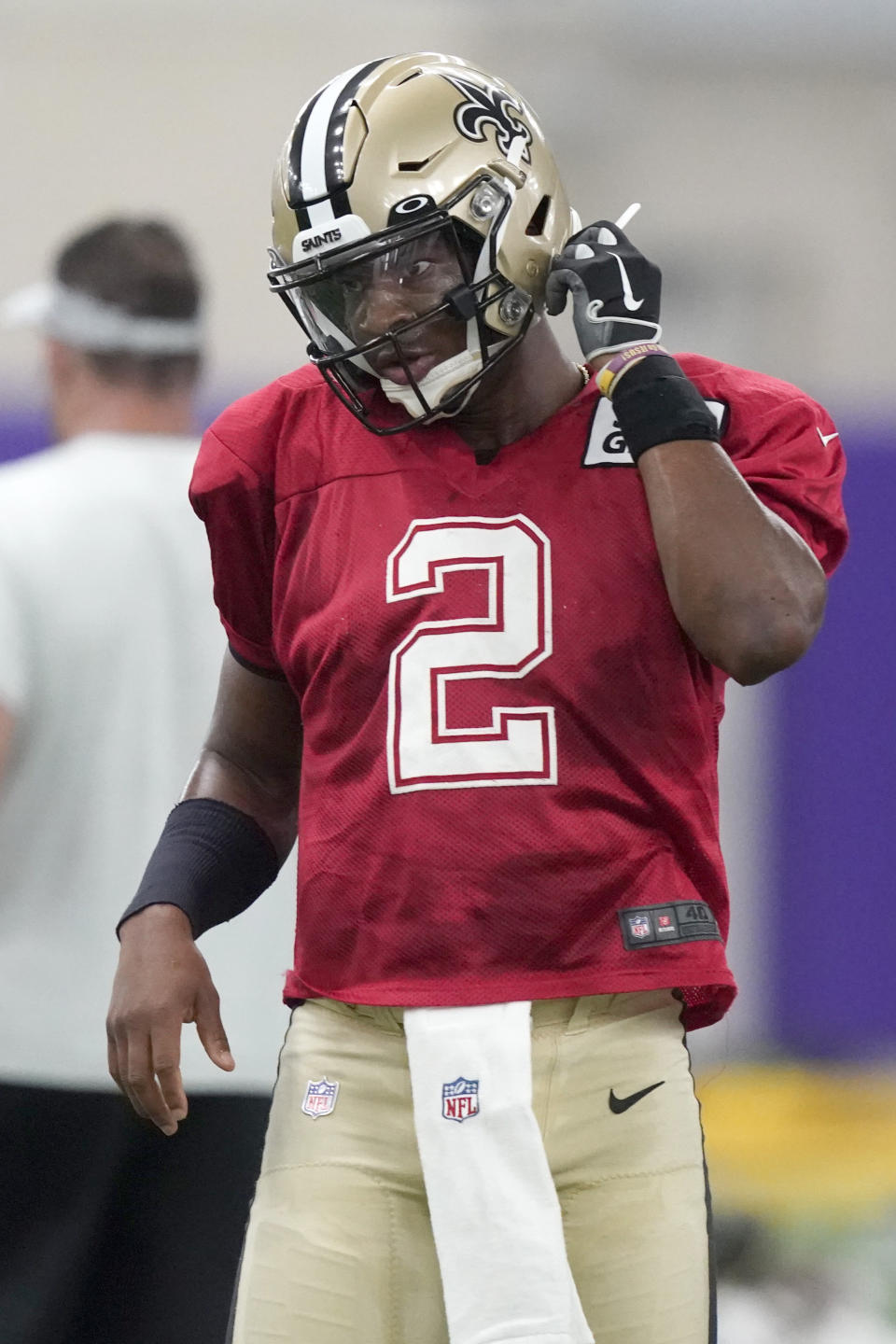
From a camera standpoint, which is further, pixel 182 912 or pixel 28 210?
pixel 28 210

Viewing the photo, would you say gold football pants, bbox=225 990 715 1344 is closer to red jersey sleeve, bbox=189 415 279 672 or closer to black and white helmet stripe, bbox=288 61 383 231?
red jersey sleeve, bbox=189 415 279 672

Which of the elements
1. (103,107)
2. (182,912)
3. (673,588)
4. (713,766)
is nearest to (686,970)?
(713,766)

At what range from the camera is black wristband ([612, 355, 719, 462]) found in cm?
140

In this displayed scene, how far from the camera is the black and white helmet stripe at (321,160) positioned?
1.47 m

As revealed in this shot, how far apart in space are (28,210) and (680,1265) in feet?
14.2

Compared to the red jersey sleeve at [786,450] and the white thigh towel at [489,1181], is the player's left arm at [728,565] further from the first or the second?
the white thigh towel at [489,1181]

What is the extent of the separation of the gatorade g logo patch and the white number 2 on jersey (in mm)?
120

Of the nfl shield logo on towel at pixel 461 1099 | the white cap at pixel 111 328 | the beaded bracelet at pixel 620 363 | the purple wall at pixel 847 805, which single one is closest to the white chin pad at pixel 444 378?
the beaded bracelet at pixel 620 363

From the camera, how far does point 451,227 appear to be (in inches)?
57.8

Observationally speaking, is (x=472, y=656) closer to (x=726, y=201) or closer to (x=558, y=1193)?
(x=558, y=1193)

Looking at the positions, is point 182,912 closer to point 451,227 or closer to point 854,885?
point 451,227

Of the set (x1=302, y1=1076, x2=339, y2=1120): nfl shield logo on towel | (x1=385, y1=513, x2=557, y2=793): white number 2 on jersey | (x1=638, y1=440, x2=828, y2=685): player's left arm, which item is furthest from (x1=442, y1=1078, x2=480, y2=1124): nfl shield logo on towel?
(x1=638, y1=440, x2=828, y2=685): player's left arm

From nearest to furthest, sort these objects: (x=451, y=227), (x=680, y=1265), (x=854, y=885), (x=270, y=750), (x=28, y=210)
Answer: (x=680, y=1265) → (x=451, y=227) → (x=270, y=750) → (x=854, y=885) → (x=28, y=210)

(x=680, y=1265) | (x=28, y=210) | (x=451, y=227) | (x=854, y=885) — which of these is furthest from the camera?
(x=28, y=210)
